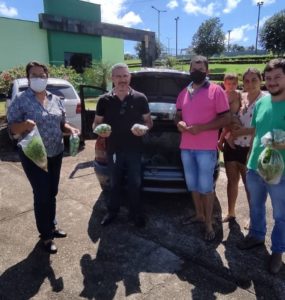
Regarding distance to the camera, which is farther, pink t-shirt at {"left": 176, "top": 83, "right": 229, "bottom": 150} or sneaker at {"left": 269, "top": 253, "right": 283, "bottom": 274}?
pink t-shirt at {"left": 176, "top": 83, "right": 229, "bottom": 150}

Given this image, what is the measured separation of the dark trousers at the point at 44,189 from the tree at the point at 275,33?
1812 inches

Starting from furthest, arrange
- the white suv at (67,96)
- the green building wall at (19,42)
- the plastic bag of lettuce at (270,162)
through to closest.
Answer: the green building wall at (19,42)
the white suv at (67,96)
the plastic bag of lettuce at (270,162)

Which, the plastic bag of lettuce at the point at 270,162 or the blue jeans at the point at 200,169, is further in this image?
the blue jeans at the point at 200,169

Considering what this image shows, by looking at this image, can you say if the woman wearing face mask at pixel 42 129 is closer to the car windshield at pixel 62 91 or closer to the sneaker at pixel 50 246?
the sneaker at pixel 50 246

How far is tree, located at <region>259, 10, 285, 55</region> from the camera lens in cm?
4328

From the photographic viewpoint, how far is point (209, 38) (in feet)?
166

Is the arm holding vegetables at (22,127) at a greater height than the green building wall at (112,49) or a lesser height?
lesser

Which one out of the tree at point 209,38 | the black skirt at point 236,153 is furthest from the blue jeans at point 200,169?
the tree at point 209,38

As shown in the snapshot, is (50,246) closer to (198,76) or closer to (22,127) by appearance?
(22,127)

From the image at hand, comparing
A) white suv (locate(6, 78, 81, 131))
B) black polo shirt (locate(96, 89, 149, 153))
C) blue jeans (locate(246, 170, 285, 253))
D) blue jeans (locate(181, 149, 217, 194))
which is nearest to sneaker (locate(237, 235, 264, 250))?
blue jeans (locate(246, 170, 285, 253))

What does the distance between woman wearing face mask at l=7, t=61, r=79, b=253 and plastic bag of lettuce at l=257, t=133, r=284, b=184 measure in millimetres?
1829

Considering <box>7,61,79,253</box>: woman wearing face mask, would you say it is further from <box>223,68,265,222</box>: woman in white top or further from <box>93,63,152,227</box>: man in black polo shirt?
<box>223,68,265,222</box>: woman in white top

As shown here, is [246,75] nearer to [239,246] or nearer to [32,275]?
[239,246]

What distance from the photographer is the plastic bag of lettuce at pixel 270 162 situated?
2684 mm
